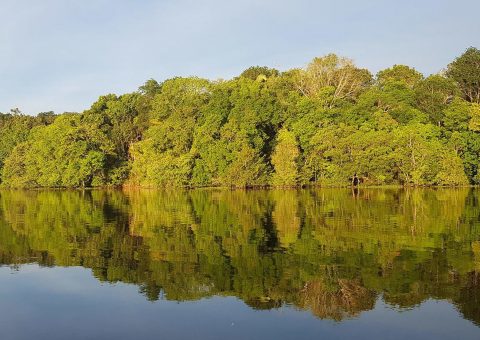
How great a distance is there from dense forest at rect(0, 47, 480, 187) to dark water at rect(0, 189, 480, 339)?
34291 millimetres

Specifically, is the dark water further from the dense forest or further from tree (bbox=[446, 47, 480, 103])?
tree (bbox=[446, 47, 480, 103])

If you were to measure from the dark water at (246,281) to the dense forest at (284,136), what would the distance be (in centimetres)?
3429

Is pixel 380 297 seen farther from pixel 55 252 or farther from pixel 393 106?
pixel 393 106

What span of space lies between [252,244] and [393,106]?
4806 centimetres

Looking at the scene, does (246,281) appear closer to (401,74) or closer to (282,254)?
(282,254)

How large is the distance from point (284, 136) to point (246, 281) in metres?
47.0

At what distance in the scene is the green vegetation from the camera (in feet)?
36.3

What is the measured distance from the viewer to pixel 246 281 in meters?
12.1

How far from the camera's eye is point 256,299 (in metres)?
10.8

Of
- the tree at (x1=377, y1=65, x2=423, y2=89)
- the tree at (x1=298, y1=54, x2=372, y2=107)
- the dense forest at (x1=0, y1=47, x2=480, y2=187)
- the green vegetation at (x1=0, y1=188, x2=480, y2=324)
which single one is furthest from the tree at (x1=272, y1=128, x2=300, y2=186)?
the green vegetation at (x1=0, y1=188, x2=480, y2=324)

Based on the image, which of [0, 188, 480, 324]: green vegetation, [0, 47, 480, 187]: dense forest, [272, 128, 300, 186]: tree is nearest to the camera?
[0, 188, 480, 324]: green vegetation

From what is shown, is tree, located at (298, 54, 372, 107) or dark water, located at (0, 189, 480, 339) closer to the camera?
dark water, located at (0, 189, 480, 339)

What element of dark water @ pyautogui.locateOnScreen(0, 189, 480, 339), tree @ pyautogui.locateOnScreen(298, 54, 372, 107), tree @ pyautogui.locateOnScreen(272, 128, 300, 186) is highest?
tree @ pyautogui.locateOnScreen(298, 54, 372, 107)

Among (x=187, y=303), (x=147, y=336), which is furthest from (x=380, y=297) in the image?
(x=147, y=336)
